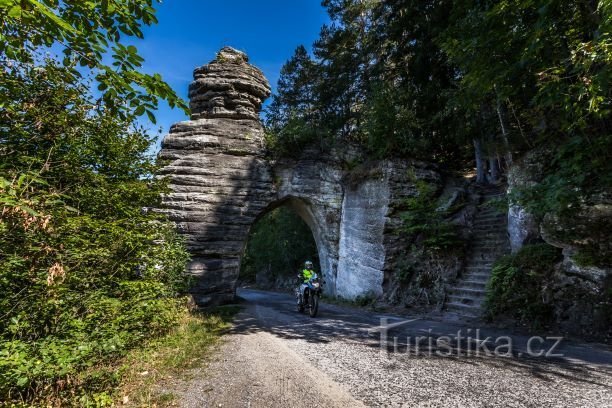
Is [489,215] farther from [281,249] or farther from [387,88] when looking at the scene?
[281,249]

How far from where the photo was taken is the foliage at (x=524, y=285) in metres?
7.09

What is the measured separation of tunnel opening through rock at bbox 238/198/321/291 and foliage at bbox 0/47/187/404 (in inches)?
652

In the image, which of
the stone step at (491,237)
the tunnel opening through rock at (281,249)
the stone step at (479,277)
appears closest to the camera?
the stone step at (479,277)

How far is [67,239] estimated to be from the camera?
14.0ft

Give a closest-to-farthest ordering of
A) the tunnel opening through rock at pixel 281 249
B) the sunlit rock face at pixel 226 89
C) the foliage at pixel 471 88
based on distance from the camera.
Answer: the foliage at pixel 471 88
the sunlit rock face at pixel 226 89
the tunnel opening through rock at pixel 281 249

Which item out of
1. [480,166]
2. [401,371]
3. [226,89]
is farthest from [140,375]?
[480,166]

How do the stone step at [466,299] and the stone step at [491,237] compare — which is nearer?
the stone step at [466,299]

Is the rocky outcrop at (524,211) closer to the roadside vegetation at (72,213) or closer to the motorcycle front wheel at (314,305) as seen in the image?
the motorcycle front wheel at (314,305)

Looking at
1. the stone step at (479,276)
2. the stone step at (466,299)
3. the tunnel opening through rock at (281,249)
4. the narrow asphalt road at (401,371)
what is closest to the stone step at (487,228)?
the stone step at (479,276)

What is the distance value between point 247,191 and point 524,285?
10288 mm

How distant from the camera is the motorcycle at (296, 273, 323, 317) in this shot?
9.27 meters

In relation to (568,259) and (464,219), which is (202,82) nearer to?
(464,219)

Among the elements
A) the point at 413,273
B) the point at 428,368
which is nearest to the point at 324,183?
the point at 413,273

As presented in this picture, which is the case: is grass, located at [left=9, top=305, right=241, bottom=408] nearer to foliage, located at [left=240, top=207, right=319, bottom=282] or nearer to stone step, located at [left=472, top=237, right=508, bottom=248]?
stone step, located at [left=472, top=237, right=508, bottom=248]
